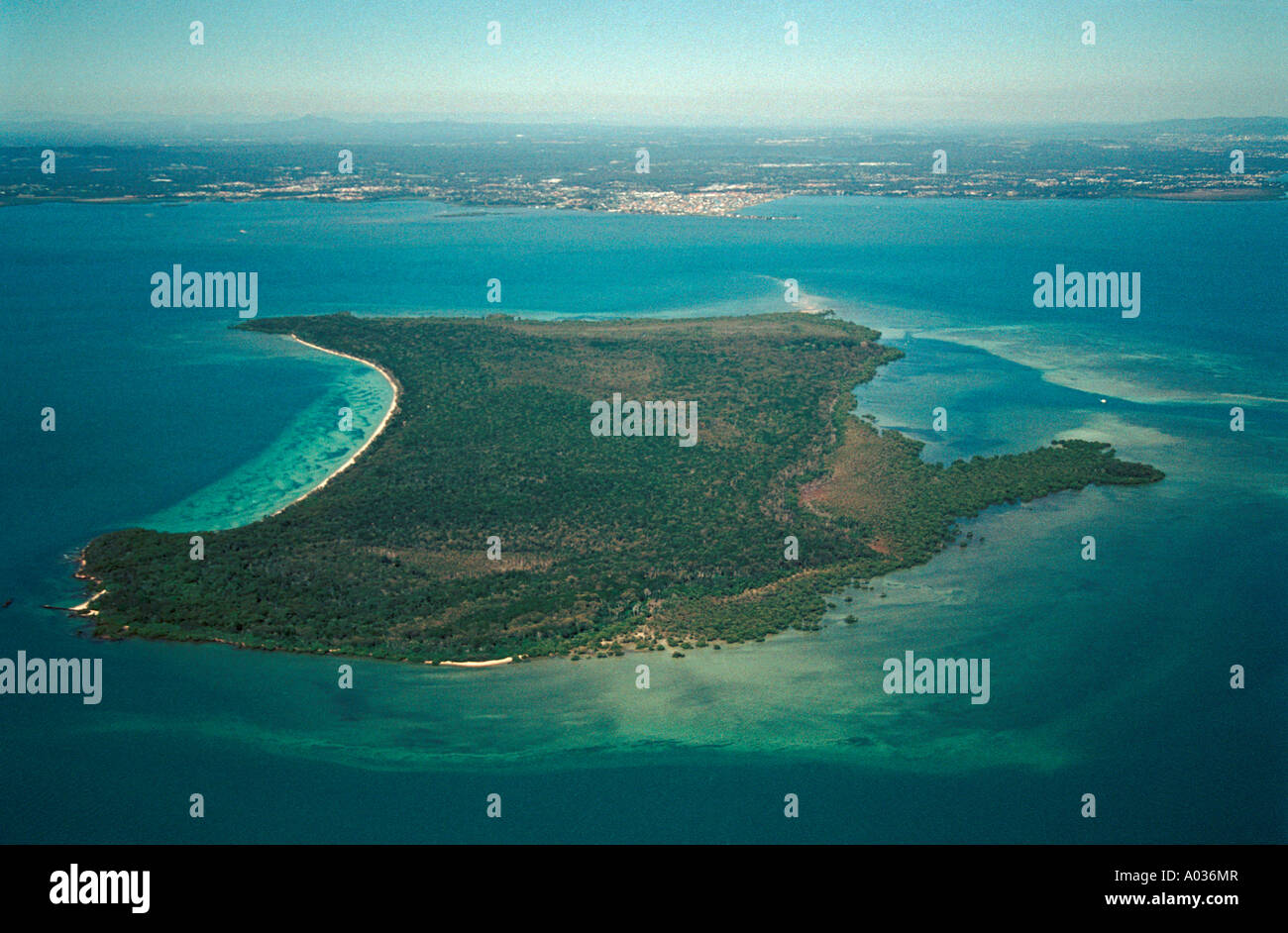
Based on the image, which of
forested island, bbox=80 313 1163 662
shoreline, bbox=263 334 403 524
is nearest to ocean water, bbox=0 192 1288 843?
shoreline, bbox=263 334 403 524

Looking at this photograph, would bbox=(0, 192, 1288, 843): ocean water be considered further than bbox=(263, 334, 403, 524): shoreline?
No

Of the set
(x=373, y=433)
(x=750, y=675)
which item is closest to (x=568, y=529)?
(x=750, y=675)

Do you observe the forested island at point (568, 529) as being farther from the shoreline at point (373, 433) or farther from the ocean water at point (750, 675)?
the ocean water at point (750, 675)

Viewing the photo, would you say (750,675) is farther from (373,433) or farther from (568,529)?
(373,433)

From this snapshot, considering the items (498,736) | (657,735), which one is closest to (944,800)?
(657,735)

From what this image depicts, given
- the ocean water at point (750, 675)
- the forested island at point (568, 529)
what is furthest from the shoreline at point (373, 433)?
the ocean water at point (750, 675)

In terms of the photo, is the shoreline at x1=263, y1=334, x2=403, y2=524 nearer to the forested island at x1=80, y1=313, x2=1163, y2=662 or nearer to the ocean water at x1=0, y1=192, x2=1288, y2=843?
the forested island at x1=80, y1=313, x2=1163, y2=662
